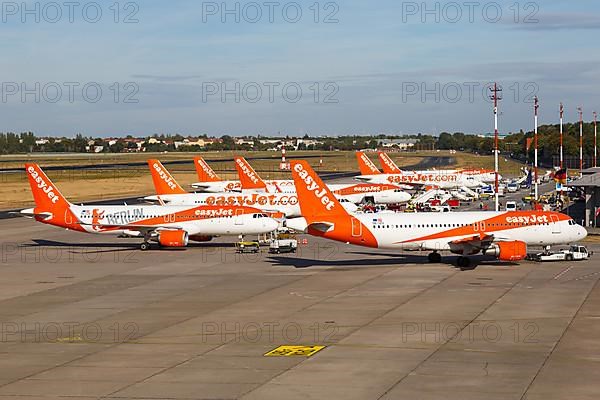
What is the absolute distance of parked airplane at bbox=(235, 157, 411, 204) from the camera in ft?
427

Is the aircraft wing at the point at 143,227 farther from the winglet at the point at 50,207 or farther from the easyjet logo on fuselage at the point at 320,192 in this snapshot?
the easyjet logo on fuselage at the point at 320,192

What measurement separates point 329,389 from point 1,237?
6830cm

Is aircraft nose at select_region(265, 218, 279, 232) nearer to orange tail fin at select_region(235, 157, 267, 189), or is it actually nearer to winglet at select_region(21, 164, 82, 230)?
winglet at select_region(21, 164, 82, 230)

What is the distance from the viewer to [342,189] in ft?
432

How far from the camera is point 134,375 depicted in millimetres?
35188

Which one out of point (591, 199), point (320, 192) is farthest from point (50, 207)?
point (591, 199)

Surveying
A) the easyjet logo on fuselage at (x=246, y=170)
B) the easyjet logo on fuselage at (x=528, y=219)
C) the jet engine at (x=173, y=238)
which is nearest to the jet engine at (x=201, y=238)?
the jet engine at (x=173, y=238)

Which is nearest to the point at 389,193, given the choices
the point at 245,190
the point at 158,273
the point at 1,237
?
the point at 245,190

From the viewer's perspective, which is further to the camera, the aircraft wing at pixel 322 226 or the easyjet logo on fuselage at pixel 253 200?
the easyjet logo on fuselage at pixel 253 200

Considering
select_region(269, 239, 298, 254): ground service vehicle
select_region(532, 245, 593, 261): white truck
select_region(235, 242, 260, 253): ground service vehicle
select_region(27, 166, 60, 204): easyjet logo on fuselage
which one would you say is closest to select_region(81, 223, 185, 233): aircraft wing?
select_region(235, 242, 260, 253): ground service vehicle

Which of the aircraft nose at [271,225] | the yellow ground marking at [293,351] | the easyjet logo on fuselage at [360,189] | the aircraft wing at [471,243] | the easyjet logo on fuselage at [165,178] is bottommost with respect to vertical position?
the yellow ground marking at [293,351]

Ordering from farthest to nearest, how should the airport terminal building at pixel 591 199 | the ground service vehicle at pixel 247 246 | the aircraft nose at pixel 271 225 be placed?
the airport terminal building at pixel 591 199, the aircraft nose at pixel 271 225, the ground service vehicle at pixel 247 246

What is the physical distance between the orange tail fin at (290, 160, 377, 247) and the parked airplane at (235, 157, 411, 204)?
61.3m

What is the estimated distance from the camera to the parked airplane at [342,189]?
13012 cm
